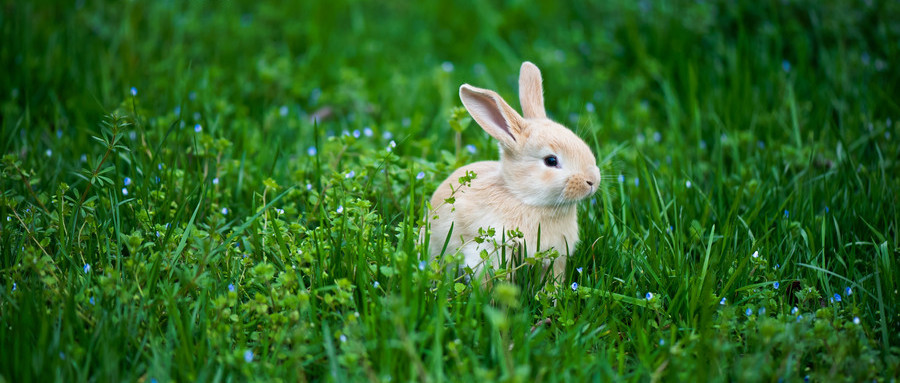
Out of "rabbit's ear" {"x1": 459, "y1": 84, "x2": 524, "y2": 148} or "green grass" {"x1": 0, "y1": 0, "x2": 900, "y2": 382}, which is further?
"rabbit's ear" {"x1": 459, "y1": 84, "x2": 524, "y2": 148}

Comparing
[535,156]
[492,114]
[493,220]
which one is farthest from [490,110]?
[493,220]

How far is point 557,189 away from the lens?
124 inches

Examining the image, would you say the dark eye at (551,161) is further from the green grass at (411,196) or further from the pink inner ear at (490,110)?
the green grass at (411,196)

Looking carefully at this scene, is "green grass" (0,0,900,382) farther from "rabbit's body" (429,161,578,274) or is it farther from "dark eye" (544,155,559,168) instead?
"dark eye" (544,155,559,168)

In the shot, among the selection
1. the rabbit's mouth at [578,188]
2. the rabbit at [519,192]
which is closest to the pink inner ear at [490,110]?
the rabbit at [519,192]

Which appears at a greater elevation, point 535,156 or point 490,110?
point 490,110

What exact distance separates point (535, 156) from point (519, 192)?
17 cm

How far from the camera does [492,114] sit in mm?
3346

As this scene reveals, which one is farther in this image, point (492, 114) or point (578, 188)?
point (492, 114)

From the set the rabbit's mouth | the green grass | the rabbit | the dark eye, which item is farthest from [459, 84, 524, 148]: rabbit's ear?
the green grass

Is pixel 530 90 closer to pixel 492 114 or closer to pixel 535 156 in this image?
pixel 492 114

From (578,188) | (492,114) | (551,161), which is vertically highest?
(492,114)

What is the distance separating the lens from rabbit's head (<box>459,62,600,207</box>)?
317cm

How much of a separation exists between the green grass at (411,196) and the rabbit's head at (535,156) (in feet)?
1.08
